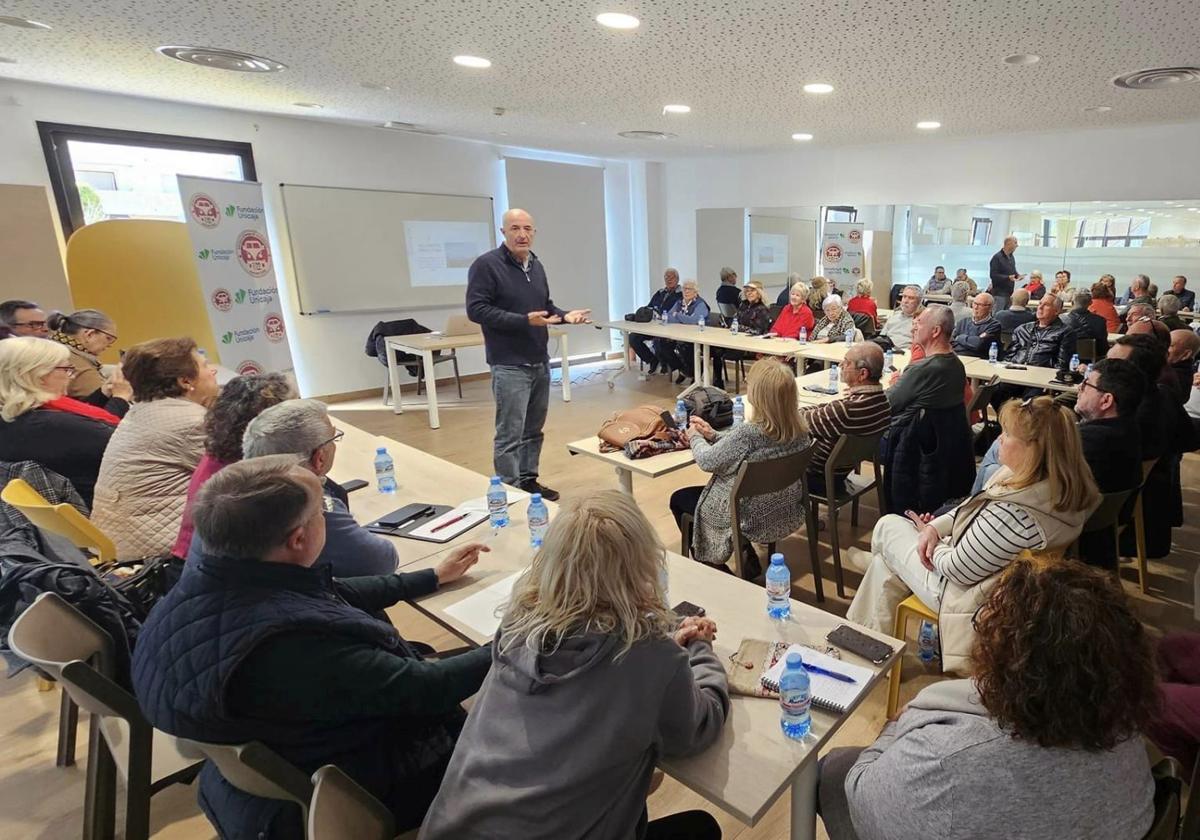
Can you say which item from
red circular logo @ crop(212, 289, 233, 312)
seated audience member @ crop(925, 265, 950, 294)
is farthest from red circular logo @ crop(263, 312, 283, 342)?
seated audience member @ crop(925, 265, 950, 294)

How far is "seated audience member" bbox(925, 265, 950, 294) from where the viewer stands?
24.4 feet

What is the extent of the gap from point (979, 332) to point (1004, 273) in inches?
88.1

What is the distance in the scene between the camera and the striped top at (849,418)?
2.85m

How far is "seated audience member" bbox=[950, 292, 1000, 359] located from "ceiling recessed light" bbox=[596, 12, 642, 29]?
3784mm

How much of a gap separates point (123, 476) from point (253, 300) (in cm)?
372

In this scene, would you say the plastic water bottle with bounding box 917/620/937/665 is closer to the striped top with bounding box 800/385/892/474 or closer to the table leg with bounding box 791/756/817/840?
the striped top with bounding box 800/385/892/474

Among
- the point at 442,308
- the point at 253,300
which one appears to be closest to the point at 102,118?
the point at 253,300

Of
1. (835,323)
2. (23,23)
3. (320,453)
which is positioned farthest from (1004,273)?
(23,23)

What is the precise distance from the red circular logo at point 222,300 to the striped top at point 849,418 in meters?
4.75

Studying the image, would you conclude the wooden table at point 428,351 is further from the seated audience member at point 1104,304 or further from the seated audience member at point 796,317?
the seated audience member at point 1104,304

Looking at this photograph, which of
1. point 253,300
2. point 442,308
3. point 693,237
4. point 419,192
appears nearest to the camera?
point 253,300

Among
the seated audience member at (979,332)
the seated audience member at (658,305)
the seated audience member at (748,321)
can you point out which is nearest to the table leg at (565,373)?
the seated audience member at (658,305)

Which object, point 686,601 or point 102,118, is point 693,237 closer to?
point 102,118

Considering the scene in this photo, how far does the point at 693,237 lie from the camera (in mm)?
9414
